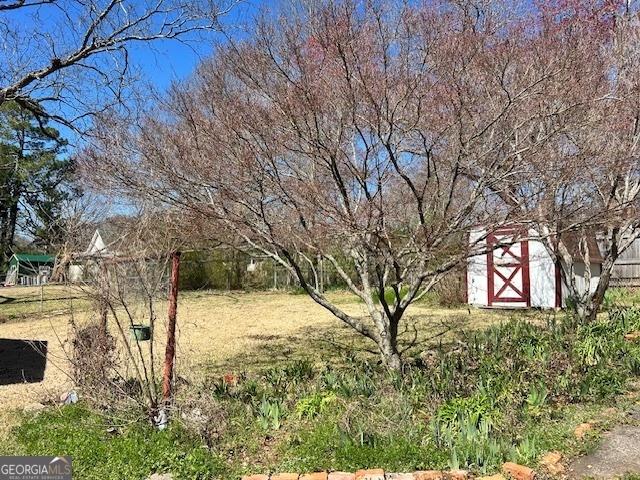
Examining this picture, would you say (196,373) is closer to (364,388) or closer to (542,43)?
(364,388)

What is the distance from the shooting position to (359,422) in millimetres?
3195

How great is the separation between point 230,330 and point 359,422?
5.90m

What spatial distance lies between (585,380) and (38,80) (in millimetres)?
6815

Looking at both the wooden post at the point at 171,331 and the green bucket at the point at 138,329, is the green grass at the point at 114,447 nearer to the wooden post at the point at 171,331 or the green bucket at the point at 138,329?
the wooden post at the point at 171,331

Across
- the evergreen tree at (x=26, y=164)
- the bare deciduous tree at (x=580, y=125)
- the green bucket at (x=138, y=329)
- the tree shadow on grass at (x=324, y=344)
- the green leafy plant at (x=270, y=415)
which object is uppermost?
the evergreen tree at (x=26, y=164)

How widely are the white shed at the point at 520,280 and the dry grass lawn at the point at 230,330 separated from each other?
0.81 meters

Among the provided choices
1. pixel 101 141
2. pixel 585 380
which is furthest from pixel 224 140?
pixel 585 380

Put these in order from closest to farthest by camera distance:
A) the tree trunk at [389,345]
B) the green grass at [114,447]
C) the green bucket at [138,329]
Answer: the green grass at [114,447], the green bucket at [138,329], the tree trunk at [389,345]

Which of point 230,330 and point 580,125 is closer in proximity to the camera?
point 580,125

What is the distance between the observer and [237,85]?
4016 mm

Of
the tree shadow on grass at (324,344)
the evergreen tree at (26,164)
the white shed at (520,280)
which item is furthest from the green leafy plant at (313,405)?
the evergreen tree at (26,164)

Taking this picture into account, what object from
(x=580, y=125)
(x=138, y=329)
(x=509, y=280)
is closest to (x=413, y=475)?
(x=138, y=329)

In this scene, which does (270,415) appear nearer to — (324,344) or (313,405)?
(313,405)

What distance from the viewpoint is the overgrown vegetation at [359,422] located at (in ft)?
9.48
